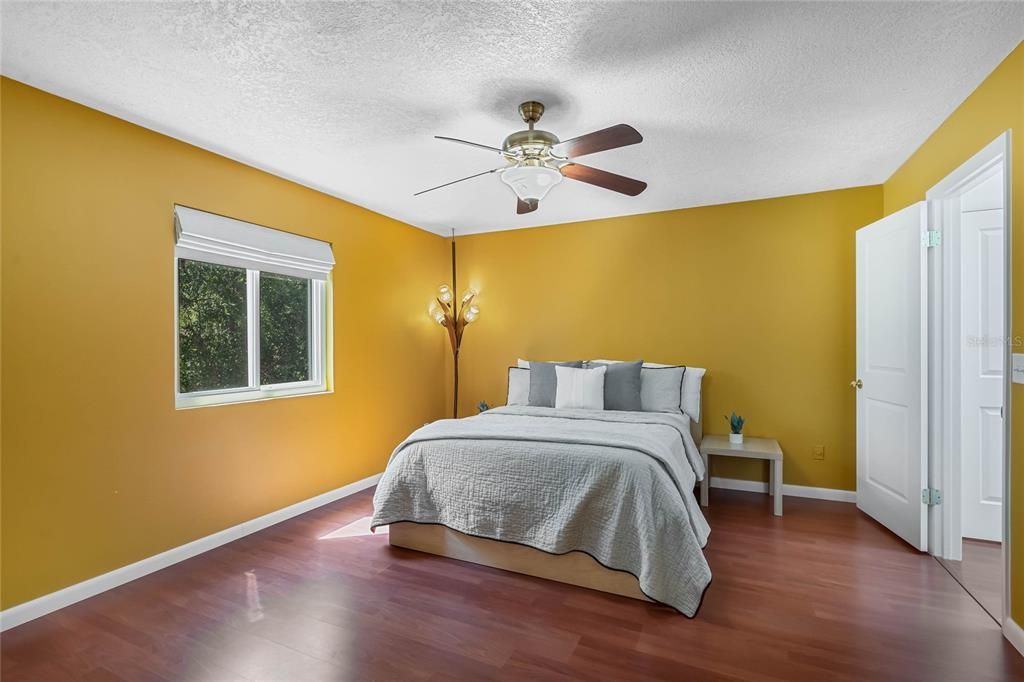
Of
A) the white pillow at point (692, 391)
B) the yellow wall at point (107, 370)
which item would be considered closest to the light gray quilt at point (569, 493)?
the white pillow at point (692, 391)

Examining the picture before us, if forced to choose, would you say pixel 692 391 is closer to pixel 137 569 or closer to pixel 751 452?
pixel 751 452

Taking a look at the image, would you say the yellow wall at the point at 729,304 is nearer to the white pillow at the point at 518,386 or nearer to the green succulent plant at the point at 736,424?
the green succulent plant at the point at 736,424

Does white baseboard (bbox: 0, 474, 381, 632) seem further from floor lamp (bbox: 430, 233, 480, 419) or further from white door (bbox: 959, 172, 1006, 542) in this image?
white door (bbox: 959, 172, 1006, 542)

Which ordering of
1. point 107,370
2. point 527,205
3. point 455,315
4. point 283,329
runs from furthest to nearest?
1. point 455,315
2. point 283,329
3. point 527,205
4. point 107,370

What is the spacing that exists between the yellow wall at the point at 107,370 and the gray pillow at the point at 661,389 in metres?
2.66

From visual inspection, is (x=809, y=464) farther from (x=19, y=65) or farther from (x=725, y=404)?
(x=19, y=65)

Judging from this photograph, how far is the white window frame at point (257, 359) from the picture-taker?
A: 2.94m

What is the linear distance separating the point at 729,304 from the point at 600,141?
2.51m

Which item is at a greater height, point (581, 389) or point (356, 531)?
point (581, 389)

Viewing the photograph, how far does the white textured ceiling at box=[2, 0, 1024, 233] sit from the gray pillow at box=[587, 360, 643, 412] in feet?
5.21

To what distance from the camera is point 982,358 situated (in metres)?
3.10

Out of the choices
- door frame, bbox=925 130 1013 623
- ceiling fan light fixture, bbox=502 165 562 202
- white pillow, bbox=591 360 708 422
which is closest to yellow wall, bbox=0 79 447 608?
ceiling fan light fixture, bbox=502 165 562 202

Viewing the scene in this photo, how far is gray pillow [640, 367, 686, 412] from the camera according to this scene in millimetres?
3875

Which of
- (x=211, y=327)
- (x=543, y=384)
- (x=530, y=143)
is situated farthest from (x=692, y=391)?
(x=211, y=327)
